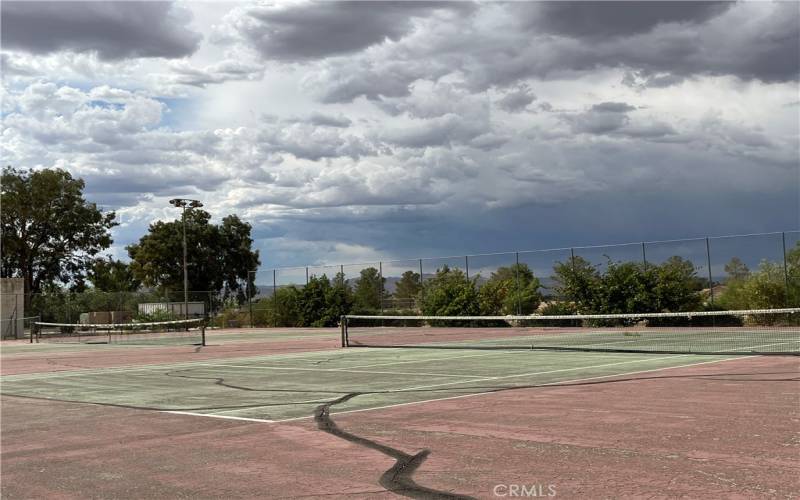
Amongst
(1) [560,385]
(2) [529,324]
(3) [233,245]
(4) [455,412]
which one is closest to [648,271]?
(2) [529,324]

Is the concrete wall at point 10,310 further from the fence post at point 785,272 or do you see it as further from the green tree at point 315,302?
the fence post at point 785,272

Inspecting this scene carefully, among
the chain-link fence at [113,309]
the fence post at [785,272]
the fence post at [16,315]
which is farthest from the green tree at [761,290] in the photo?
the fence post at [16,315]

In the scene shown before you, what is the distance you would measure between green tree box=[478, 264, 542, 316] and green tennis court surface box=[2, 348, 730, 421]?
17.6 metres

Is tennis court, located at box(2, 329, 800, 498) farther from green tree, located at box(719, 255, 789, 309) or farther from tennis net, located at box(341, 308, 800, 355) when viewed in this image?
green tree, located at box(719, 255, 789, 309)

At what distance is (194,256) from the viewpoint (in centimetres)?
7362

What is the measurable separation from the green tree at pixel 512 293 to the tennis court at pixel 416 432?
22.0 m

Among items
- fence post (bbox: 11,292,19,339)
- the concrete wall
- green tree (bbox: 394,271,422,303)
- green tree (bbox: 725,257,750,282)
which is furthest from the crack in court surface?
the concrete wall

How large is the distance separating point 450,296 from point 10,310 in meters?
25.1

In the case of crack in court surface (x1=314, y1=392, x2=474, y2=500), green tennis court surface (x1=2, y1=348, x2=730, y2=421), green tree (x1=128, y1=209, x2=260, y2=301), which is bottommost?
crack in court surface (x1=314, y1=392, x2=474, y2=500)

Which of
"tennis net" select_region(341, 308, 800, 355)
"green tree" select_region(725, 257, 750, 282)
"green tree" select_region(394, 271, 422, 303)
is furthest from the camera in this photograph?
"green tree" select_region(394, 271, 422, 303)

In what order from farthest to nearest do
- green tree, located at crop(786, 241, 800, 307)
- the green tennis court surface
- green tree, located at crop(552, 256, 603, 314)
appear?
green tree, located at crop(552, 256, 603, 314)
green tree, located at crop(786, 241, 800, 307)
the green tennis court surface

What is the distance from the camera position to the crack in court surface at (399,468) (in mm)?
5773

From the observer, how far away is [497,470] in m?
6.43

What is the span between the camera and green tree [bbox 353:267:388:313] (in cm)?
4603
